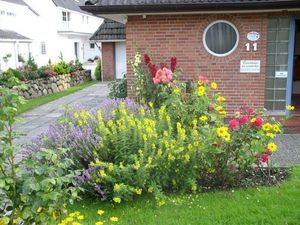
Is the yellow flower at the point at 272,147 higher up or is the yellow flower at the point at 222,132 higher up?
the yellow flower at the point at 222,132

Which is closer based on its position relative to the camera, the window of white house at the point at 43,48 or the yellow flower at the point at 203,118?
the yellow flower at the point at 203,118

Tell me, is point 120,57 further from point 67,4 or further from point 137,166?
point 137,166

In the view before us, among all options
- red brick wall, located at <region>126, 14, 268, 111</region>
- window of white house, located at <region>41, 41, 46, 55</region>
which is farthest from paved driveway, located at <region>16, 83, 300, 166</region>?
window of white house, located at <region>41, 41, 46, 55</region>

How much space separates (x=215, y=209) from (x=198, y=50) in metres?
4.77

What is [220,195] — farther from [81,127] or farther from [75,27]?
[75,27]

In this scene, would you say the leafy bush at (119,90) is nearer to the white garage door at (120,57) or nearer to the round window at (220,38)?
the round window at (220,38)

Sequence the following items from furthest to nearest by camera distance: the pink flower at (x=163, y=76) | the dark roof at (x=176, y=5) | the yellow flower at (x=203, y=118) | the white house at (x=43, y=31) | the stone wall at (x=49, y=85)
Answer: the white house at (x=43, y=31) → the stone wall at (x=49, y=85) → the dark roof at (x=176, y=5) → the pink flower at (x=163, y=76) → the yellow flower at (x=203, y=118)

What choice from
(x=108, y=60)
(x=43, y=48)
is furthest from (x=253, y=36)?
(x=43, y=48)

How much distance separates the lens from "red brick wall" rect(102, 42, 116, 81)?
2253 centimetres

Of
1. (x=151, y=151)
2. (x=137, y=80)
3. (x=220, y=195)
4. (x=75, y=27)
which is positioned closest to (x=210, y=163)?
(x=220, y=195)

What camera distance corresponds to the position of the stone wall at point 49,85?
1623 centimetres

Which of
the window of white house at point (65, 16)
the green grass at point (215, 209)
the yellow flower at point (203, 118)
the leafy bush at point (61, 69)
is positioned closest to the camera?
the green grass at point (215, 209)

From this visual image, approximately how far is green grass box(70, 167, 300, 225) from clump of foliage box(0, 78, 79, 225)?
1535 mm

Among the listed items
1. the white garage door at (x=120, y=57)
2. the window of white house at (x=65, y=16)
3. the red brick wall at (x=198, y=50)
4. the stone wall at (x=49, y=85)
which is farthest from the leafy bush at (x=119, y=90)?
the window of white house at (x=65, y=16)
